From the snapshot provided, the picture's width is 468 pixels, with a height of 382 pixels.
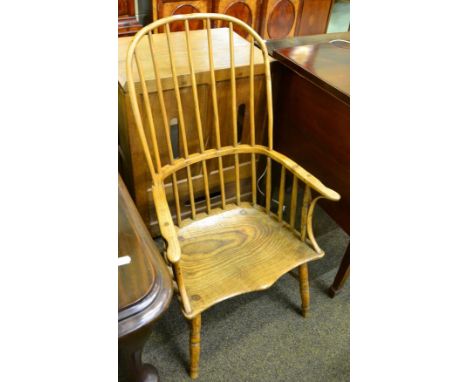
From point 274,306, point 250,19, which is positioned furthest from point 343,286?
point 250,19

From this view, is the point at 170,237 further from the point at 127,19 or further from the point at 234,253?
the point at 127,19

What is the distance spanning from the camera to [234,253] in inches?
45.9

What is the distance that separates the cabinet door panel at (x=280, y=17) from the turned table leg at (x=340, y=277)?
67.1 inches

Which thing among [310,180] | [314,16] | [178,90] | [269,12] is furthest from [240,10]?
[310,180]

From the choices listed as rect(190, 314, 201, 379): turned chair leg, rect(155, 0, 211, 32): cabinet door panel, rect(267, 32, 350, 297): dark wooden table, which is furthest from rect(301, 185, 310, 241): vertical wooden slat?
rect(155, 0, 211, 32): cabinet door panel

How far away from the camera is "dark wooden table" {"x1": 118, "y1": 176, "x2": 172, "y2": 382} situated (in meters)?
0.57

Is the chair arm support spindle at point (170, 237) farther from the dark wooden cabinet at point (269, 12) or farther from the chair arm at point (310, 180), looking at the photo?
the dark wooden cabinet at point (269, 12)

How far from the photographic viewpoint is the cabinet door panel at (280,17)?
2400mm

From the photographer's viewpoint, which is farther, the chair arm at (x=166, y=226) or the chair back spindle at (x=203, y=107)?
the chair back spindle at (x=203, y=107)

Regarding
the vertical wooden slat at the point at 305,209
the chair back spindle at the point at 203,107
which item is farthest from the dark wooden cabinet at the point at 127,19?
the vertical wooden slat at the point at 305,209

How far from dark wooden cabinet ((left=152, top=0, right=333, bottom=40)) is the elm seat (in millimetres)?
1269

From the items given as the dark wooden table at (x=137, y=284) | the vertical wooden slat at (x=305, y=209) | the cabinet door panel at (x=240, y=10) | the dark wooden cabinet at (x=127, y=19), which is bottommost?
the vertical wooden slat at (x=305, y=209)

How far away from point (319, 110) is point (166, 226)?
0.72m

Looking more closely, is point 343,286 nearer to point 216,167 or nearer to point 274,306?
point 274,306
